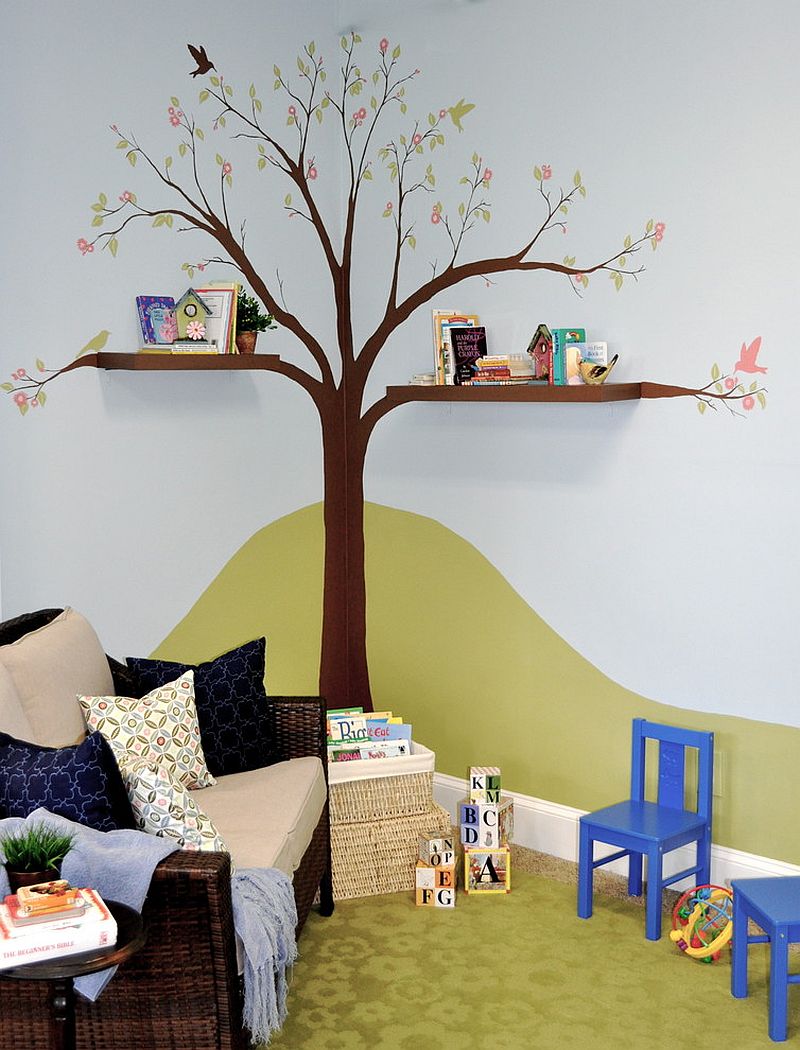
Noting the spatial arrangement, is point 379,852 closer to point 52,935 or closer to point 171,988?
point 171,988

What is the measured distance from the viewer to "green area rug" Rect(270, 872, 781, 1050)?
2.73m

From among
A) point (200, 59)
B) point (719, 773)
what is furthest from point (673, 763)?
point (200, 59)

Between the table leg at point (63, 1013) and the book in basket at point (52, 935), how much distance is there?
0.08m

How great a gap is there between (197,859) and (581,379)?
1852 millimetres

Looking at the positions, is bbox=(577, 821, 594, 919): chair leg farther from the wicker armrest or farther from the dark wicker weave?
the dark wicker weave

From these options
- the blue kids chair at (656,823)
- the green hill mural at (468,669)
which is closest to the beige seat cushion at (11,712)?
the green hill mural at (468,669)

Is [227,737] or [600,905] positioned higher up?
[227,737]

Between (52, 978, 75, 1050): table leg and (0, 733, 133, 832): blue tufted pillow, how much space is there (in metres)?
0.36

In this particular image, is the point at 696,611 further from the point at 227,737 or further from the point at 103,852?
the point at 103,852

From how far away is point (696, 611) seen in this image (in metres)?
3.39

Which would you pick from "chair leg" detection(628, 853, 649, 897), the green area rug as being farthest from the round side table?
"chair leg" detection(628, 853, 649, 897)

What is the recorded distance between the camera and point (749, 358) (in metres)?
3.21

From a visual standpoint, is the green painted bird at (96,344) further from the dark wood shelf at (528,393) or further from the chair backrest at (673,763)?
the chair backrest at (673,763)

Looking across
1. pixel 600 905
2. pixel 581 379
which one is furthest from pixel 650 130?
pixel 600 905
